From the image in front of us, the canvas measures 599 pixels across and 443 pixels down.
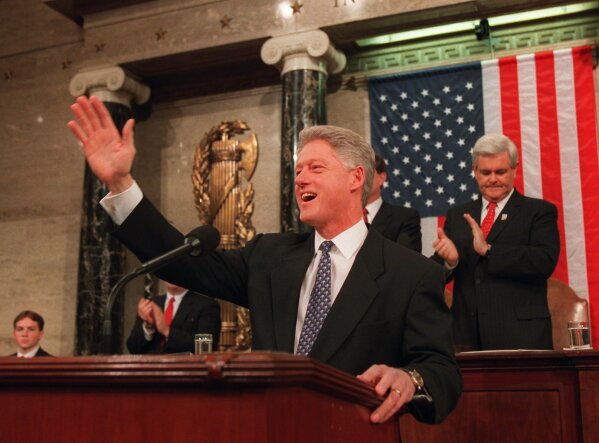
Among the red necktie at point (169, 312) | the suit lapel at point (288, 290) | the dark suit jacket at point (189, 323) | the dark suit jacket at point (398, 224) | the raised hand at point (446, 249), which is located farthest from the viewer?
the red necktie at point (169, 312)

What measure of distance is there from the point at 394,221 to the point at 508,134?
235 centimetres

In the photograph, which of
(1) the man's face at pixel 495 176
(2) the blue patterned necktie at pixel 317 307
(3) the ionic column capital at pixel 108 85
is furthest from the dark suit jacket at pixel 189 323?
(2) the blue patterned necktie at pixel 317 307

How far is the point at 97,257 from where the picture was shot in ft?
27.2

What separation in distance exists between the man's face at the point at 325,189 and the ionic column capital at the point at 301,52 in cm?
494

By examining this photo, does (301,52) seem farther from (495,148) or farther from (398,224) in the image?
(495,148)

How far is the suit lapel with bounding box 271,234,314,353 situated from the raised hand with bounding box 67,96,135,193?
0.61m

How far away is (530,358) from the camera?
12.4ft

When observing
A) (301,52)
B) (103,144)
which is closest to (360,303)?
(103,144)

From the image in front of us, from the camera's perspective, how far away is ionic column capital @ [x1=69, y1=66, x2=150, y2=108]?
28.4ft

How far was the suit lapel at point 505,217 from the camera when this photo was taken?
519cm

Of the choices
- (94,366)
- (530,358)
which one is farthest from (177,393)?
(530,358)

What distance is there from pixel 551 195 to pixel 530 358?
12.2ft

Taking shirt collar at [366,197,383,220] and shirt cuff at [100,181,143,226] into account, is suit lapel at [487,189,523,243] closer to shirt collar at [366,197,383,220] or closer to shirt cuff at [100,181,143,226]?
shirt collar at [366,197,383,220]

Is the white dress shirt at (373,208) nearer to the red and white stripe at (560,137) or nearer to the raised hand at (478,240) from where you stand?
the raised hand at (478,240)
